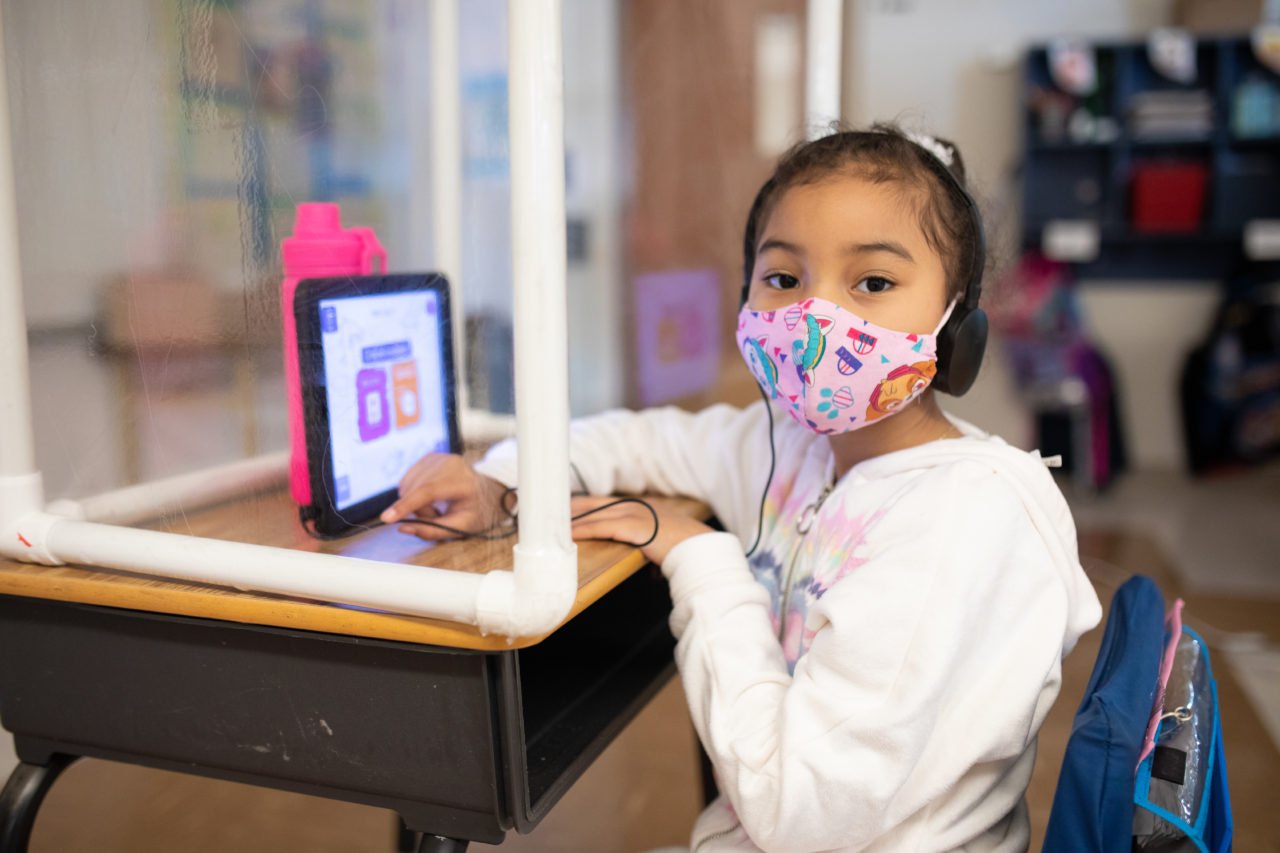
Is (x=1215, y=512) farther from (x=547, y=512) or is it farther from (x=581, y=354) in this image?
(x=547, y=512)

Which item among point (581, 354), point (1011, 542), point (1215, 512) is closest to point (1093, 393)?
point (1215, 512)

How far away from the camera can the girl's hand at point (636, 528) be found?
91 centimetres

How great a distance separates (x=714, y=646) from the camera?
2.75 feet

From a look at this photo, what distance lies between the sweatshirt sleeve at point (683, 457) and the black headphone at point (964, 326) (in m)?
0.25

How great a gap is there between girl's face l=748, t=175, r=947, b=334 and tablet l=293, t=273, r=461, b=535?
1.18 ft

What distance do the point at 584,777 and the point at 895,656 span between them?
119 cm

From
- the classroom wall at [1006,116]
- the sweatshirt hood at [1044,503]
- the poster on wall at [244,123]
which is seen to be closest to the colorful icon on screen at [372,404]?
the poster on wall at [244,123]

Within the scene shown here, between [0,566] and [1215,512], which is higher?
[0,566]

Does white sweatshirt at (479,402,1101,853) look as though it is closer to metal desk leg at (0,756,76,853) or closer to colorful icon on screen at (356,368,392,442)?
Answer: colorful icon on screen at (356,368,392,442)

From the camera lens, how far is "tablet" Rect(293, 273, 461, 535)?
89 centimetres

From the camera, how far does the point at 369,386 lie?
96 cm

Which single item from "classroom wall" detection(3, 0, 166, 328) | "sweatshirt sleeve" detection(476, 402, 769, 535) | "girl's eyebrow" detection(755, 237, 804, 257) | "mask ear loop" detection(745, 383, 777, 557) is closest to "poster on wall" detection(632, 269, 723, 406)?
"sweatshirt sleeve" detection(476, 402, 769, 535)

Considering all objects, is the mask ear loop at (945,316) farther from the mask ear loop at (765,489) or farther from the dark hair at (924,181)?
the mask ear loop at (765,489)

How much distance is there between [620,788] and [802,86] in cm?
116
